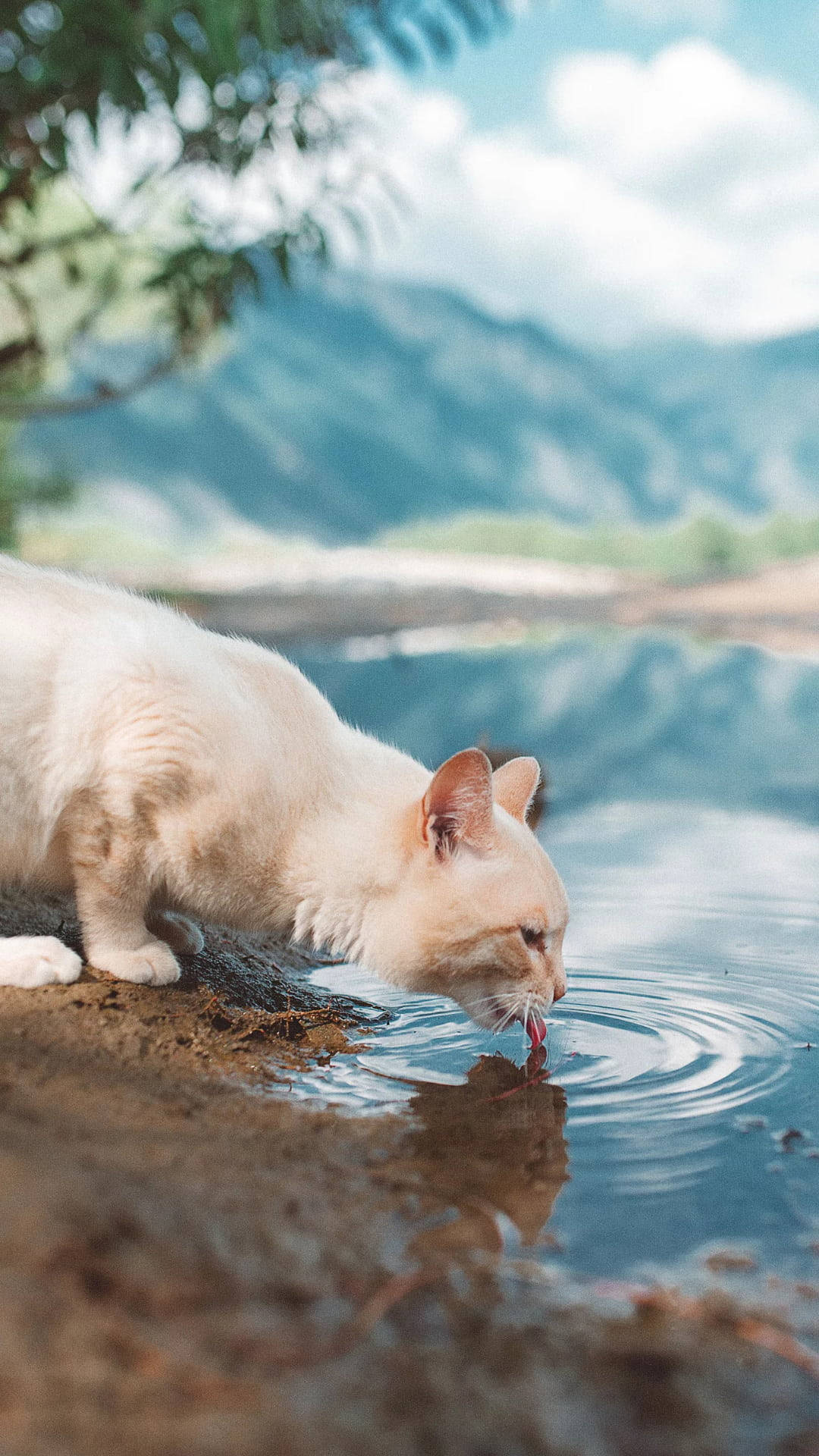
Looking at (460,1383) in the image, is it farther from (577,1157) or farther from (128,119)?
(128,119)

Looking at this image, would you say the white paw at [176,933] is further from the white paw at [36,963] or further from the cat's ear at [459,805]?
the cat's ear at [459,805]

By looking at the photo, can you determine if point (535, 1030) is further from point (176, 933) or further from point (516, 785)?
point (176, 933)

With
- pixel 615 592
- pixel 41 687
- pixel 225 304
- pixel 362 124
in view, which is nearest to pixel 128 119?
pixel 225 304

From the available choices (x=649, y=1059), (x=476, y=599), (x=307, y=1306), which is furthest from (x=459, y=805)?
(x=476, y=599)

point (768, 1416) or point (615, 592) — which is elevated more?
point (615, 592)

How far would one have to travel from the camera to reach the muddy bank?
1.01 metres

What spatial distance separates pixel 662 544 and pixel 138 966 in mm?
13839

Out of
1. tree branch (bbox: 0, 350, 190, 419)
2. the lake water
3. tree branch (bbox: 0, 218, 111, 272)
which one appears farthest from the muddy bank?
tree branch (bbox: 0, 218, 111, 272)

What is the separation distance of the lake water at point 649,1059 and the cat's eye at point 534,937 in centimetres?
20

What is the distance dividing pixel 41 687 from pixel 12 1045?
59cm

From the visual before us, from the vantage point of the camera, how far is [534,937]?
2002mm

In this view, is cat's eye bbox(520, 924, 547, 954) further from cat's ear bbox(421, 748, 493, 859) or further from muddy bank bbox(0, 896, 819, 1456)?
muddy bank bbox(0, 896, 819, 1456)

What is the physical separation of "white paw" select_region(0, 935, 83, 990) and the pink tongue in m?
0.76

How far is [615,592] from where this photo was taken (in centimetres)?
1246
